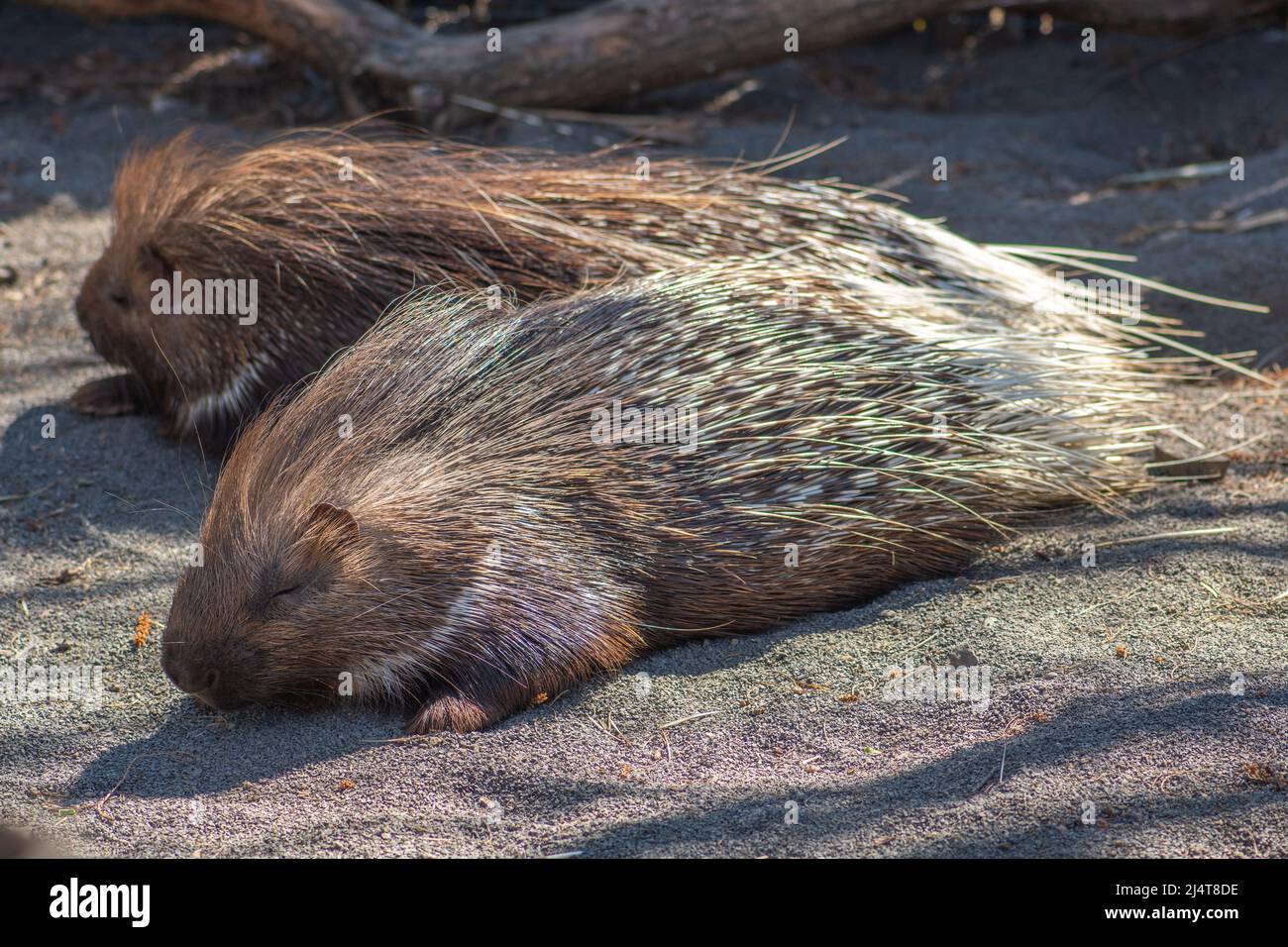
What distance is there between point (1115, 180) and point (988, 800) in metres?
4.31

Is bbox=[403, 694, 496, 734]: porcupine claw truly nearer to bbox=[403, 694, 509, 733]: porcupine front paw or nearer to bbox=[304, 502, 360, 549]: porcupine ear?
bbox=[403, 694, 509, 733]: porcupine front paw

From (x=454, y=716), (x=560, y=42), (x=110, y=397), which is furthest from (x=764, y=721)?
(x=560, y=42)

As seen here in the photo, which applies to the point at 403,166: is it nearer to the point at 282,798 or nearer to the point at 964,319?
the point at 964,319

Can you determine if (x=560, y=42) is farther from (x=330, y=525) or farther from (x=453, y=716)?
(x=453, y=716)

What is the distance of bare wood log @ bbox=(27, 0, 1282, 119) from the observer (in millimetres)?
6035

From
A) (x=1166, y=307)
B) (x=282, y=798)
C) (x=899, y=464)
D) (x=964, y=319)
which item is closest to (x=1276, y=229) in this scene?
(x=1166, y=307)

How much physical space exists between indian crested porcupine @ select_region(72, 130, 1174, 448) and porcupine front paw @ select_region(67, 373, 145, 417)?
0.46 feet

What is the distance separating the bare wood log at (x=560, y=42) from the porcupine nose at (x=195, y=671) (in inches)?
151

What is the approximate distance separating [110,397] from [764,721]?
262 centimetres

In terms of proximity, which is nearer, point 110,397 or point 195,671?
point 195,671

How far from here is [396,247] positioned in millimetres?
3820

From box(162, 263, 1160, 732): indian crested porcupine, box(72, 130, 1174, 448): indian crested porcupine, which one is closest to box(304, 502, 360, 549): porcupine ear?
box(162, 263, 1160, 732): indian crested porcupine

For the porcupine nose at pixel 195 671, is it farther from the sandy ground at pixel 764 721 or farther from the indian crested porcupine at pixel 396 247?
the indian crested porcupine at pixel 396 247

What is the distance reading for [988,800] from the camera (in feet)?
7.73
